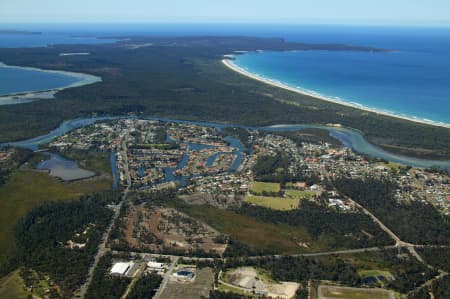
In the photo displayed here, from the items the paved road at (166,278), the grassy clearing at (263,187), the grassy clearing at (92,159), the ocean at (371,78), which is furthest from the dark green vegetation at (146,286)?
the ocean at (371,78)

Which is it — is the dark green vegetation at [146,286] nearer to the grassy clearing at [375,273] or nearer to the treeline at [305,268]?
the treeline at [305,268]

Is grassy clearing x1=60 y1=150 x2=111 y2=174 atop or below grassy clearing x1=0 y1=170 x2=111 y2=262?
atop

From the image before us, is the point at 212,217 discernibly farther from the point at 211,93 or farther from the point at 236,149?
the point at 211,93

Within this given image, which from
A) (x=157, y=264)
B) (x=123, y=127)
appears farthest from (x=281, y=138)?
(x=157, y=264)

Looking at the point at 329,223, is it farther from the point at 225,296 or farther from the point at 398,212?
the point at 225,296

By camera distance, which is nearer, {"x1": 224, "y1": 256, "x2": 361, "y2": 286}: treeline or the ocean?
{"x1": 224, "y1": 256, "x2": 361, "y2": 286}: treeline

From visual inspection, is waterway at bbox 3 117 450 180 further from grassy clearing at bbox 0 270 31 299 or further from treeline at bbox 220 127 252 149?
grassy clearing at bbox 0 270 31 299

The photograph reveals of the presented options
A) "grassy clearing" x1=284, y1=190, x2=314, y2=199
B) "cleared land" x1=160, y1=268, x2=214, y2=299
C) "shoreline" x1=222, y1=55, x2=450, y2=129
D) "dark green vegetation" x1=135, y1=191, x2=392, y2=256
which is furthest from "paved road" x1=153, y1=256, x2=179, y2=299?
"shoreline" x1=222, y1=55, x2=450, y2=129
